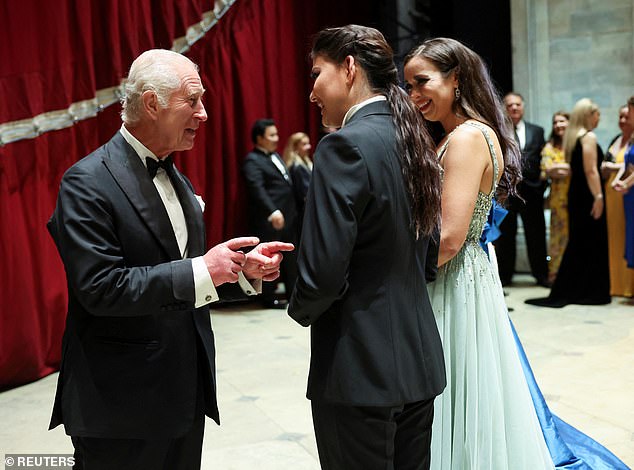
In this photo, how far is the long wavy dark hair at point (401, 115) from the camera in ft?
6.22

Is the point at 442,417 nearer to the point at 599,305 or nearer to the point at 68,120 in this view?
the point at 68,120

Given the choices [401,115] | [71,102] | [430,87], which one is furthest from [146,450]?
[71,102]

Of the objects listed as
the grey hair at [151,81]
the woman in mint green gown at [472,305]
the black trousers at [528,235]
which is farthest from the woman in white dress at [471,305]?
the black trousers at [528,235]

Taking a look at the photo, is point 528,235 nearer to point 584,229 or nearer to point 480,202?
point 584,229

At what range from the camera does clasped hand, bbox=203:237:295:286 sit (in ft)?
6.05

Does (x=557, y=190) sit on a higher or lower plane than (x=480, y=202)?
lower

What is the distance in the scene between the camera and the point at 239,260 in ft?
6.16

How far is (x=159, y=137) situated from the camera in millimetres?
1996

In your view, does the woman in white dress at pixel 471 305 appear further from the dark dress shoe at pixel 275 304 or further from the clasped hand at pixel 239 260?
the dark dress shoe at pixel 275 304

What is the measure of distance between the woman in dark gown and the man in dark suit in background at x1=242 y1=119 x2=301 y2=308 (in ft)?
7.26

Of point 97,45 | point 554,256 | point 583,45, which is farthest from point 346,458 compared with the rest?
point 583,45

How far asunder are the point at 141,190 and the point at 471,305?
124cm

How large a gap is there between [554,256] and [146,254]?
6285mm

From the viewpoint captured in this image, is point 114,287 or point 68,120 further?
point 68,120
